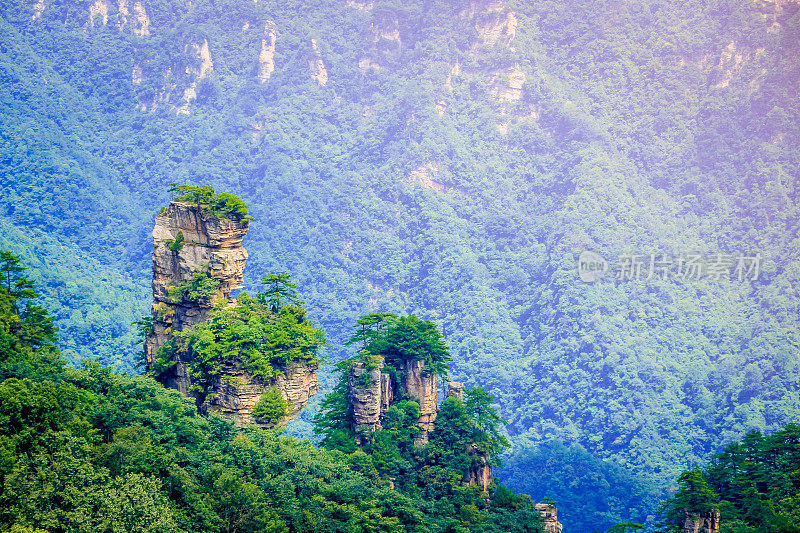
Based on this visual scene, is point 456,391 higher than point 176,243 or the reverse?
the reverse

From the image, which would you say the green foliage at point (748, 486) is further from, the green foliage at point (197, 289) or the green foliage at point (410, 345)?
the green foliage at point (197, 289)

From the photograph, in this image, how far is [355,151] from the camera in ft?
429

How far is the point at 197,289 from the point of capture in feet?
118

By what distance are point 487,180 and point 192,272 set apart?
292 feet

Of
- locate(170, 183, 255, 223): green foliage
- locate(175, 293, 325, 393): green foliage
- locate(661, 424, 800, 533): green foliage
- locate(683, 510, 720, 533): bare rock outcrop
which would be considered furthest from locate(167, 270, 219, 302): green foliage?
locate(683, 510, 720, 533): bare rock outcrop

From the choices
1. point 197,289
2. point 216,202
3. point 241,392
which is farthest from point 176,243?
point 241,392

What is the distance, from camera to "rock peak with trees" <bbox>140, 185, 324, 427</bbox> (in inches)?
1357

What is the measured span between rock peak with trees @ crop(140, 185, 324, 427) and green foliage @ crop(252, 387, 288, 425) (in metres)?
0.04

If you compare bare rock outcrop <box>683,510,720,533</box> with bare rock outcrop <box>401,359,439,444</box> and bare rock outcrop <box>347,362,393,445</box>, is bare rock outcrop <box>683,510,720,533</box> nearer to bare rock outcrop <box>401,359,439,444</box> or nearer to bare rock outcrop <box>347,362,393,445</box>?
bare rock outcrop <box>401,359,439,444</box>

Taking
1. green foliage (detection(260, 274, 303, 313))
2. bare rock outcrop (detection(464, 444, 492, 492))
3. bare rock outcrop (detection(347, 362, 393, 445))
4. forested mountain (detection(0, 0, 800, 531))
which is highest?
forested mountain (detection(0, 0, 800, 531))

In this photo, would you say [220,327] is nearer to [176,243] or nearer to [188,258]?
[188,258]

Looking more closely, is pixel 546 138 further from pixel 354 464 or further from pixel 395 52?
pixel 354 464

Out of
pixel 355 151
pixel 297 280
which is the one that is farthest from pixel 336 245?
pixel 355 151

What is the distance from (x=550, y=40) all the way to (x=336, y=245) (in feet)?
161
